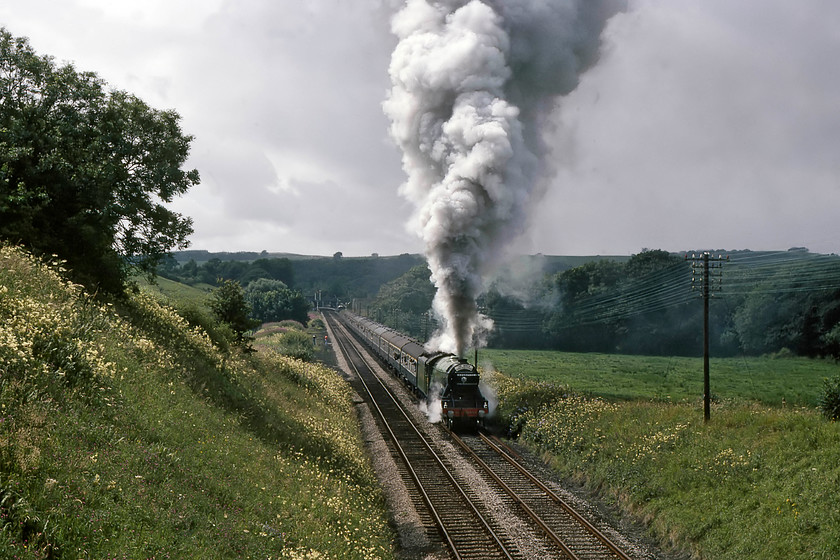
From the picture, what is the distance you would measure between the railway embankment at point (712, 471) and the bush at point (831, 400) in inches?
13.2

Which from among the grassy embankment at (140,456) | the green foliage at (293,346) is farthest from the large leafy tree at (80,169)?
the green foliage at (293,346)

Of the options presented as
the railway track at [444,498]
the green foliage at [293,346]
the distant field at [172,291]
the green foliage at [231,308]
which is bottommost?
the railway track at [444,498]

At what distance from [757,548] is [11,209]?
70.2 ft

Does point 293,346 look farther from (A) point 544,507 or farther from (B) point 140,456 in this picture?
(B) point 140,456

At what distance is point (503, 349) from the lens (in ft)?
263

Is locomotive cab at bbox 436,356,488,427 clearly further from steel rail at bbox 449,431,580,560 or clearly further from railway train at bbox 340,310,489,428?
steel rail at bbox 449,431,580,560

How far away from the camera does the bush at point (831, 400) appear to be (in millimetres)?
17719

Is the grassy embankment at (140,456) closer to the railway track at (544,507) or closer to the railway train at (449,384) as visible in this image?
the railway track at (544,507)

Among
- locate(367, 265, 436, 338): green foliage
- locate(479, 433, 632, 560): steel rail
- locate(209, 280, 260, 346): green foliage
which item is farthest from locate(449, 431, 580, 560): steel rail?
locate(367, 265, 436, 338): green foliage

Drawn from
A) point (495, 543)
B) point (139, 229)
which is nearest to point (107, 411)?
point (495, 543)

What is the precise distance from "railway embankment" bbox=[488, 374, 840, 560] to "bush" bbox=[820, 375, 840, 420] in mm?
335

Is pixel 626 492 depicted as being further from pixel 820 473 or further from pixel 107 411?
pixel 107 411

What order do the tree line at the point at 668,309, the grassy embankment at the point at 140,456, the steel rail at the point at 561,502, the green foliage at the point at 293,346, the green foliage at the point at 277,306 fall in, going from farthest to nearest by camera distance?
the green foliage at the point at 277,306 < the tree line at the point at 668,309 < the green foliage at the point at 293,346 < the steel rail at the point at 561,502 < the grassy embankment at the point at 140,456

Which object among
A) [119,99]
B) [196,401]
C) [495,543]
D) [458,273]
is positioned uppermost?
[119,99]
